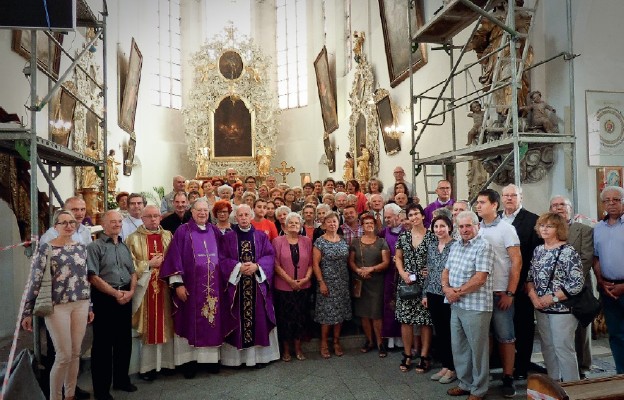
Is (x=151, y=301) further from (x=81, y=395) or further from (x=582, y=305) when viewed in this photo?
(x=582, y=305)

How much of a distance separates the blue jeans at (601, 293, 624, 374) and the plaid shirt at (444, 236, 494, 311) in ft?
4.04

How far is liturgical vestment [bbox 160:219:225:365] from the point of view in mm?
4645

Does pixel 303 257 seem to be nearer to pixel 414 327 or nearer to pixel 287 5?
pixel 414 327

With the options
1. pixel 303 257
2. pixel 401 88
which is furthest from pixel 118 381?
pixel 401 88

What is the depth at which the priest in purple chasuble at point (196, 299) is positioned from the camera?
4637mm

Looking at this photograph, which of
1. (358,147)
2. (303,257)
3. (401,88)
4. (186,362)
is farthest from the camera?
(358,147)

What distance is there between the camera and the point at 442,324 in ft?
14.5

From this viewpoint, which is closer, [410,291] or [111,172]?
[410,291]

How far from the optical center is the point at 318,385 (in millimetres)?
4285

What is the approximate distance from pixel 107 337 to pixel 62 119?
517 centimetres

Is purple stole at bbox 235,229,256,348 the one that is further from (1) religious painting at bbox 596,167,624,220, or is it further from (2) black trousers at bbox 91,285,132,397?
(1) religious painting at bbox 596,167,624,220

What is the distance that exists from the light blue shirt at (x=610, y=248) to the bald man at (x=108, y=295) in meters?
4.14

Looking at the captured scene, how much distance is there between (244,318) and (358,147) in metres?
9.03

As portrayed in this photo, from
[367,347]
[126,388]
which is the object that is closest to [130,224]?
→ [126,388]
